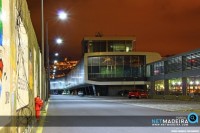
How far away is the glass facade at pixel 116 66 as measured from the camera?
101 m

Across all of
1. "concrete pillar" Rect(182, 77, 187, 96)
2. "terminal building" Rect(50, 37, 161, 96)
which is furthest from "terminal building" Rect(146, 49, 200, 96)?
"terminal building" Rect(50, 37, 161, 96)

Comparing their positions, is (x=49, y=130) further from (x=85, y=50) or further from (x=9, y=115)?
(x=85, y=50)

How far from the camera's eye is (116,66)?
101750 millimetres

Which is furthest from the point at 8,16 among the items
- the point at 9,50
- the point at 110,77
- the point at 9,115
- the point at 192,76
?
the point at 110,77

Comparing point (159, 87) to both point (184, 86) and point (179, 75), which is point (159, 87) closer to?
point (179, 75)

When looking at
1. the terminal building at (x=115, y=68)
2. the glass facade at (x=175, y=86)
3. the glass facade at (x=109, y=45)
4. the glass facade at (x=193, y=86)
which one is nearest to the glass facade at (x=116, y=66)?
the terminal building at (x=115, y=68)

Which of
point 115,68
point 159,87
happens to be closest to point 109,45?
point 115,68

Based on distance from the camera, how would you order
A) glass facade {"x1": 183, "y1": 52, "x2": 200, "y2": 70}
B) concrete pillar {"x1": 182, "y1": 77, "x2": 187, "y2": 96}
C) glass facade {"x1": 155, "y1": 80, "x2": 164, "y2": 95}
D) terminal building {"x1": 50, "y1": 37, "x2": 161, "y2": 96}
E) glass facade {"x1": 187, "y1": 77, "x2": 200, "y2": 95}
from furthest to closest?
terminal building {"x1": 50, "y1": 37, "x2": 161, "y2": 96} < glass facade {"x1": 155, "y1": 80, "x2": 164, "y2": 95} < concrete pillar {"x1": 182, "y1": 77, "x2": 187, "y2": 96} < glass facade {"x1": 183, "y1": 52, "x2": 200, "y2": 70} < glass facade {"x1": 187, "y1": 77, "x2": 200, "y2": 95}

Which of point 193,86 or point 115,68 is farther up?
point 115,68

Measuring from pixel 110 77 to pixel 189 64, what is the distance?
41126 mm

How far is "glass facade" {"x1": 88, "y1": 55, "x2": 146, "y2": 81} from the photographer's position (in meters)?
101

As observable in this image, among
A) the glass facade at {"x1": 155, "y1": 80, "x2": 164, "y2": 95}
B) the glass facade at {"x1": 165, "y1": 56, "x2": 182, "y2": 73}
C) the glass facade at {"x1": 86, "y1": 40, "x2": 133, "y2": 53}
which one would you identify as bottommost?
the glass facade at {"x1": 155, "y1": 80, "x2": 164, "y2": 95}

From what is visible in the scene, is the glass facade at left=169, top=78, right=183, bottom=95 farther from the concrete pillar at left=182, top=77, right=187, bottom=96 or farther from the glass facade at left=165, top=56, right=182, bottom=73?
the glass facade at left=165, top=56, right=182, bottom=73

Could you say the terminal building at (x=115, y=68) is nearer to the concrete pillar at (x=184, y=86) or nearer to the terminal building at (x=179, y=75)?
the terminal building at (x=179, y=75)
